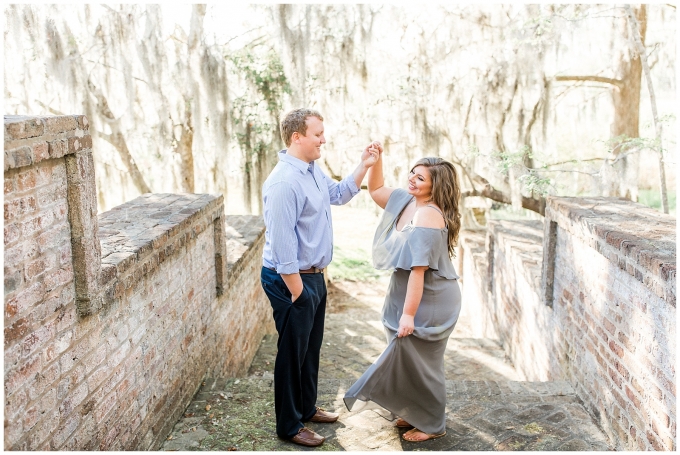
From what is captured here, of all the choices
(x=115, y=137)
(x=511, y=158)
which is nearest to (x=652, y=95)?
(x=511, y=158)

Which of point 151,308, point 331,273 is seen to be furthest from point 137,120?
point 151,308

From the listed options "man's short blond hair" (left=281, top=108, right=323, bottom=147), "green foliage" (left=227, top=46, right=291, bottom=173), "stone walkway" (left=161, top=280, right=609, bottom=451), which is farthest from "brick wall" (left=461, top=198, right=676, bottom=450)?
"green foliage" (left=227, top=46, right=291, bottom=173)

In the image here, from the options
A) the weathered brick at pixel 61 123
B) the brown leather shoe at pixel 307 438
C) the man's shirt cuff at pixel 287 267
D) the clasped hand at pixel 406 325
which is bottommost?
the brown leather shoe at pixel 307 438

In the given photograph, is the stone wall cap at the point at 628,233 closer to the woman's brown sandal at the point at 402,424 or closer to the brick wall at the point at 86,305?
the woman's brown sandal at the point at 402,424

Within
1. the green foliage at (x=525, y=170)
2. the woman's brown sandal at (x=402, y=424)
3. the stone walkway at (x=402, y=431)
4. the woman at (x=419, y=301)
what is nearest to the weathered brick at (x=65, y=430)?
the stone walkway at (x=402, y=431)

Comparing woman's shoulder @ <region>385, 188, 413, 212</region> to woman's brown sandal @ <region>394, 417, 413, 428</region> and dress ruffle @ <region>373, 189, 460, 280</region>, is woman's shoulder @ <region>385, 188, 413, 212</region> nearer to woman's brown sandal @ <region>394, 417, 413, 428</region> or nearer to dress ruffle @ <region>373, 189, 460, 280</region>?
dress ruffle @ <region>373, 189, 460, 280</region>

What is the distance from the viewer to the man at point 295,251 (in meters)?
3.04

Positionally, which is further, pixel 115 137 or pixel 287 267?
pixel 115 137

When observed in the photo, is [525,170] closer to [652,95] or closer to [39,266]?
[652,95]

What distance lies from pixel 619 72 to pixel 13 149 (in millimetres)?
8296

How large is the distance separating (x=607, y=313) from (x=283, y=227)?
2.02m

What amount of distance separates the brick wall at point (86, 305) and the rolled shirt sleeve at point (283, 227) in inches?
28.0

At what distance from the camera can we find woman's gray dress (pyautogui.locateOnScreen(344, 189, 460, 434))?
3256mm

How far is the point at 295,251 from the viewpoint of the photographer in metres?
3.05
